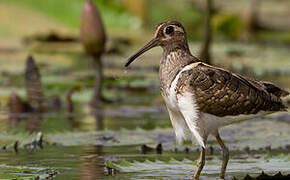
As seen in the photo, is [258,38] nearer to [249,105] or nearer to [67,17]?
[67,17]

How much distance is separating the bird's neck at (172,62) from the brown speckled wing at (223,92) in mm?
161

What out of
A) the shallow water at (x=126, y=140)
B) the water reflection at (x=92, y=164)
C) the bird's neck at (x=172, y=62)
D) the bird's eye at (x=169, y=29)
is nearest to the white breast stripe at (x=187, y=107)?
the bird's neck at (x=172, y=62)

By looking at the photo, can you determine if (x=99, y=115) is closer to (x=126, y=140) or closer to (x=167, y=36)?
(x=126, y=140)

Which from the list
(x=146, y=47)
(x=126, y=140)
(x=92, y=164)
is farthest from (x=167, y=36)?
(x=126, y=140)

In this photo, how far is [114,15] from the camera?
16.4 m

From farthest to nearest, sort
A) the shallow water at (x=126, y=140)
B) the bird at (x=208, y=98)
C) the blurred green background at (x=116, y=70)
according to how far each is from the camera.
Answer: the blurred green background at (x=116, y=70)
the shallow water at (x=126, y=140)
the bird at (x=208, y=98)

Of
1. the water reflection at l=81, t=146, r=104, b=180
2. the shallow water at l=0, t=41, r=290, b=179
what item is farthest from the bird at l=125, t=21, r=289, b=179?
the water reflection at l=81, t=146, r=104, b=180

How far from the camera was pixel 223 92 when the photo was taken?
5.93m

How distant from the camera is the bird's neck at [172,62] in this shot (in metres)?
6.11

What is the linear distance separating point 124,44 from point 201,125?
35.4ft

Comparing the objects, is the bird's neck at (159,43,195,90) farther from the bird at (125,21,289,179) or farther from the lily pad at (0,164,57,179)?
the lily pad at (0,164,57,179)

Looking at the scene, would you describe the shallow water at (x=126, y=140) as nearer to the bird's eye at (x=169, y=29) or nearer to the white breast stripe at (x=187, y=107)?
the white breast stripe at (x=187, y=107)

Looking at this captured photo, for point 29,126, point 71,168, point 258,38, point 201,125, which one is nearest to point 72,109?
point 29,126

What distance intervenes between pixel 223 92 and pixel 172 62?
0.55 m
